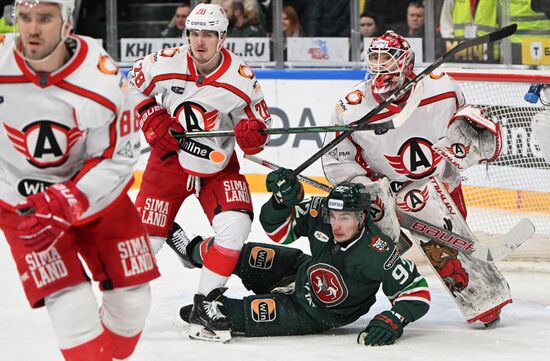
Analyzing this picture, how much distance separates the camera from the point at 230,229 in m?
4.11

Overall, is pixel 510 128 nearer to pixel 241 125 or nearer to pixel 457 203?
pixel 457 203

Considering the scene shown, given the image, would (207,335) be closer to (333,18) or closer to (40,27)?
(40,27)

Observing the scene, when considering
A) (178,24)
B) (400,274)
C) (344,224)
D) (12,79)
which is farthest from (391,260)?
(178,24)

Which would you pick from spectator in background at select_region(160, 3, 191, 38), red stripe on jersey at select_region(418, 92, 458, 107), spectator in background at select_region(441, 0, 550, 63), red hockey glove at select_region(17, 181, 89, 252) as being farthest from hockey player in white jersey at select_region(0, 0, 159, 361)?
spectator in background at select_region(160, 3, 191, 38)

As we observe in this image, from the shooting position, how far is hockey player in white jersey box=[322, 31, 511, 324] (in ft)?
13.7

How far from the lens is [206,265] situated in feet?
13.5

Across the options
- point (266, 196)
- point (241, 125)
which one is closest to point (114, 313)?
point (241, 125)

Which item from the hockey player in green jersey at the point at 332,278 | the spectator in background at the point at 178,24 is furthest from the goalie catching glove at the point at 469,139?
the spectator in background at the point at 178,24

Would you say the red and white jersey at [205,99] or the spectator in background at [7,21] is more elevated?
the spectator in background at [7,21]

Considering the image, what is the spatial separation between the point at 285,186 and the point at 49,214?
4.07 feet

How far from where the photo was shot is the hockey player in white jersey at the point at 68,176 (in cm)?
292

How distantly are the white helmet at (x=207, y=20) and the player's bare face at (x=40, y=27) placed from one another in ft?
4.23

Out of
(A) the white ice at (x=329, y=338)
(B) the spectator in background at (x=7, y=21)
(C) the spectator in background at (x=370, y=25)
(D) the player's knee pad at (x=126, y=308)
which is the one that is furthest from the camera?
(B) the spectator in background at (x=7, y=21)

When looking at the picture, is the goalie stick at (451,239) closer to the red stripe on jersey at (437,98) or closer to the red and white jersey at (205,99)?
the red and white jersey at (205,99)
